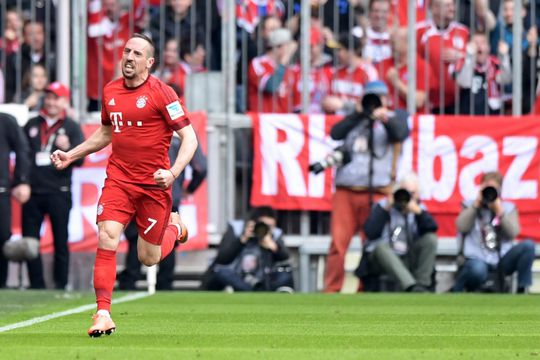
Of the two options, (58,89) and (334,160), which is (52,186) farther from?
(334,160)

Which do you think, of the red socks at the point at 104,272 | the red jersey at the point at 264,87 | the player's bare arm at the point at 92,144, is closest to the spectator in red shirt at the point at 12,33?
the red jersey at the point at 264,87

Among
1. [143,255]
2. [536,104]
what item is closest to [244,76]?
[536,104]

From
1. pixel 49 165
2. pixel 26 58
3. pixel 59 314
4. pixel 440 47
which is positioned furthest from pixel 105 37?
pixel 59 314

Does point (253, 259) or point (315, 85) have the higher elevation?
point (315, 85)

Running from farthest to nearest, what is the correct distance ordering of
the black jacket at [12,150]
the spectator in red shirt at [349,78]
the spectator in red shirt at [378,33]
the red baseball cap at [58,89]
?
the spectator in red shirt at [349,78] → the spectator in red shirt at [378,33] → the red baseball cap at [58,89] → the black jacket at [12,150]

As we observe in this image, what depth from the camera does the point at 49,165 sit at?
17938 millimetres

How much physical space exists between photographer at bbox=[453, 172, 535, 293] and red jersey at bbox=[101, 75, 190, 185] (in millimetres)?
7071

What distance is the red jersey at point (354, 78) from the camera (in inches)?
725

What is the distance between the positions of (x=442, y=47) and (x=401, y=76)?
596 millimetres

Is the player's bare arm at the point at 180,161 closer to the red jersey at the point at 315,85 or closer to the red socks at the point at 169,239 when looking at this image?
the red socks at the point at 169,239

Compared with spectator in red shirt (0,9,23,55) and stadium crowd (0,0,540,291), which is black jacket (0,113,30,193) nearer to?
stadium crowd (0,0,540,291)

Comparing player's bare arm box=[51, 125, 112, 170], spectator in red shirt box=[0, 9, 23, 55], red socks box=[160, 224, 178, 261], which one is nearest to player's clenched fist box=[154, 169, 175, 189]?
player's bare arm box=[51, 125, 112, 170]

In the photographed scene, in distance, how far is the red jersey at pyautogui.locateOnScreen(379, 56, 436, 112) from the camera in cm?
1865

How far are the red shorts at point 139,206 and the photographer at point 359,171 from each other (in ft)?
22.7
